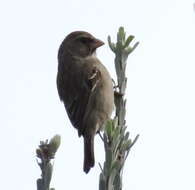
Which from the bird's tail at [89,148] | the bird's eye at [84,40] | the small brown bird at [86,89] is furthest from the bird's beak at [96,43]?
the bird's tail at [89,148]

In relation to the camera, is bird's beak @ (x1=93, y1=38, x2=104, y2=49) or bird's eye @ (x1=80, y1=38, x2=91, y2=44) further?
bird's eye @ (x1=80, y1=38, x2=91, y2=44)

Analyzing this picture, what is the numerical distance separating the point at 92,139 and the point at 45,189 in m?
4.10

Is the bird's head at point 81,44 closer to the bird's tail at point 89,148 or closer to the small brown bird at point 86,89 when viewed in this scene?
the small brown bird at point 86,89

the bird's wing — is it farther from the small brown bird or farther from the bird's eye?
the bird's eye

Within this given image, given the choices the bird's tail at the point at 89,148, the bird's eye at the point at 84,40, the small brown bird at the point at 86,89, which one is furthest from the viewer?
the bird's eye at the point at 84,40

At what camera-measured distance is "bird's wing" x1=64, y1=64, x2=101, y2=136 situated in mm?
6602

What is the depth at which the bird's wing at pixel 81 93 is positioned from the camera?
260 inches

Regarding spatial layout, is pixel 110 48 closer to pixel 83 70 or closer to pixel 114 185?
pixel 114 185

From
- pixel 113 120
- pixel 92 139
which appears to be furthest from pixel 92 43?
pixel 113 120

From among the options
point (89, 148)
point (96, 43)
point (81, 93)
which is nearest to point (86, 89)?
point (81, 93)

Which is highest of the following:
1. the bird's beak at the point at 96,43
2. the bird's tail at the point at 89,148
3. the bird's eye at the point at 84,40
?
the bird's eye at the point at 84,40

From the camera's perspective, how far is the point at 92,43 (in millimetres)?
7785

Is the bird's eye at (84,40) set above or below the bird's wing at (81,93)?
above

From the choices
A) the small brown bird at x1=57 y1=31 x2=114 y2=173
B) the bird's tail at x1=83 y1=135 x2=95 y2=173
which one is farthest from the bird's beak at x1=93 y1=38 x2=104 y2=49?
the bird's tail at x1=83 y1=135 x2=95 y2=173
